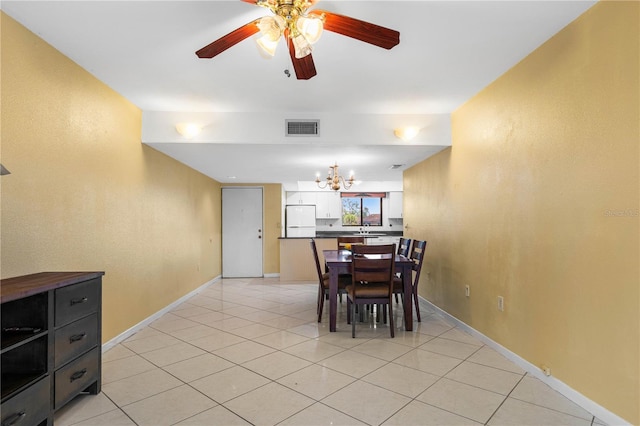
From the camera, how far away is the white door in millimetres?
7359

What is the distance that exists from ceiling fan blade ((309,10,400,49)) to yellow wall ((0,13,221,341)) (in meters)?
1.93

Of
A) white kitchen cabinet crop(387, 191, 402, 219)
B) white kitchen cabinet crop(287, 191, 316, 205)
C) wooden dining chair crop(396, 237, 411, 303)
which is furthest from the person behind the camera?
white kitchen cabinet crop(387, 191, 402, 219)

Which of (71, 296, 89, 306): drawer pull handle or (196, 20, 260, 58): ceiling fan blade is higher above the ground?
(196, 20, 260, 58): ceiling fan blade

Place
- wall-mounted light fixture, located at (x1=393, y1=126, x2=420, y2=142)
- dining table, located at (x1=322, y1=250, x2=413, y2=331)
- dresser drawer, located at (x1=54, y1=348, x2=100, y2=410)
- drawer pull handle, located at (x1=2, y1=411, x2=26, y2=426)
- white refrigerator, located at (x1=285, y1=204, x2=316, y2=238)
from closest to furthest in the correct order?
drawer pull handle, located at (x1=2, y1=411, x2=26, y2=426) < dresser drawer, located at (x1=54, y1=348, x2=100, y2=410) < dining table, located at (x1=322, y1=250, x2=413, y2=331) < wall-mounted light fixture, located at (x1=393, y1=126, x2=420, y2=142) < white refrigerator, located at (x1=285, y1=204, x2=316, y2=238)

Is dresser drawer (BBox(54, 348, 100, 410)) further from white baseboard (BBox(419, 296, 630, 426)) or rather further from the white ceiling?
white baseboard (BBox(419, 296, 630, 426))

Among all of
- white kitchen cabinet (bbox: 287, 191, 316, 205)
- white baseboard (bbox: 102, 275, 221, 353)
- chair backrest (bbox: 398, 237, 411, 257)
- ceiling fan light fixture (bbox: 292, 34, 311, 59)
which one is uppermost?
ceiling fan light fixture (bbox: 292, 34, 311, 59)

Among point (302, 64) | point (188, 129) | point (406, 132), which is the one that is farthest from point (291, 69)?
point (406, 132)

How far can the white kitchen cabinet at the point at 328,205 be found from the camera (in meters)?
8.59

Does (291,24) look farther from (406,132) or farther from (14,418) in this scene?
(406,132)

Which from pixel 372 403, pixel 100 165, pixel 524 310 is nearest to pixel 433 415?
pixel 372 403

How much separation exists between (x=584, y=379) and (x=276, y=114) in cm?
341

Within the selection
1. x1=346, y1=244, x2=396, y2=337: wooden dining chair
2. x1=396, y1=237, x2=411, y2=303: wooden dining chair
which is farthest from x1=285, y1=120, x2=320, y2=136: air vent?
x1=396, y1=237, x2=411, y2=303: wooden dining chair

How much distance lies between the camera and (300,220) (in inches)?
330

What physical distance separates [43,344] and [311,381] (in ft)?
5.20
